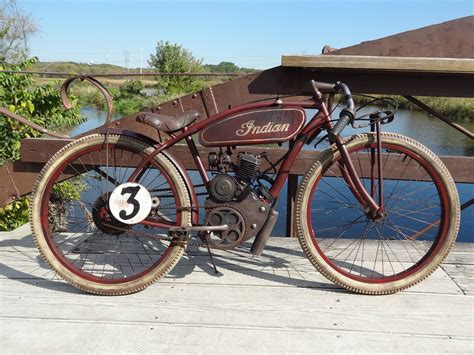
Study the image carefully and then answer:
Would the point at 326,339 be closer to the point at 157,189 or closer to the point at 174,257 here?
the point at 174,257

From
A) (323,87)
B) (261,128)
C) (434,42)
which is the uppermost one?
(434,42)

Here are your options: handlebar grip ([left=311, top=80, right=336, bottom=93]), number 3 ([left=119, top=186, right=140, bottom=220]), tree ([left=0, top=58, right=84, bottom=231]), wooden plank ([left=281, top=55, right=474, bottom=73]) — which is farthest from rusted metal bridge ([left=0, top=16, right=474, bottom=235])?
tree ([left=0, top=58, right=84, bottom=231])

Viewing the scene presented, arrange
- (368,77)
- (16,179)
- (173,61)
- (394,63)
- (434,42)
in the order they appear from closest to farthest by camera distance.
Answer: (394,63) → (434,42) → (368,77) → (16,179) → (173,61)

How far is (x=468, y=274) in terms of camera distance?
100 inches

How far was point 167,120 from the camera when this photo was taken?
2.25 m

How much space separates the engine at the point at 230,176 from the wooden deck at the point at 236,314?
1.51 feet

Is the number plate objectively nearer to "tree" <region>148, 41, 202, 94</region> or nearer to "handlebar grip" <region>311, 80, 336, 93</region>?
"handlebar grip" <region>311, 80, 336, 93</region>

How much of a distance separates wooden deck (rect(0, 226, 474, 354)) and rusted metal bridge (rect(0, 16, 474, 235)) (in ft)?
2.26

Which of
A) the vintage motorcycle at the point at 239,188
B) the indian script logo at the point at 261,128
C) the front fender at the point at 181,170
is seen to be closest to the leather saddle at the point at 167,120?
the vintage motorcycle at the point at 239,188

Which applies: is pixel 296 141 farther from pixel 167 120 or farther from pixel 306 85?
pixel 167 120

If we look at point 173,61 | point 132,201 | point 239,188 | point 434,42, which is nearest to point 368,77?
point 434,42

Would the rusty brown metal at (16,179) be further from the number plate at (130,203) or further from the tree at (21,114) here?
the tree at (21,114)

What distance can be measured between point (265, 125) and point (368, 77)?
0.82m

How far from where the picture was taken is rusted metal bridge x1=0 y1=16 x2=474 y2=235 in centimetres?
244
